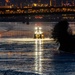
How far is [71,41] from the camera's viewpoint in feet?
135

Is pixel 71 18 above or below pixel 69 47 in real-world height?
below

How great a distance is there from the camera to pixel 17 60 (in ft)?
105

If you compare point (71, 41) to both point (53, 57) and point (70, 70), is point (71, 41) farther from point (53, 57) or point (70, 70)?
point (70, 70)

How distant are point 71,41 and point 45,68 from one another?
1410cm

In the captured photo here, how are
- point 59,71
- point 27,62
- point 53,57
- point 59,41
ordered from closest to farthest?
point 59,71 → point 27,62 → point 53,57 → point 59,41

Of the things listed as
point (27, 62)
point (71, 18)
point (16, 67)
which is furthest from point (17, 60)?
point (71, 18)

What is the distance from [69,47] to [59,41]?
3330 millimetres

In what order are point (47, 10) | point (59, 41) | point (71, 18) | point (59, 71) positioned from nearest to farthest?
point (59, 71), point (59, 41), point (47, 10), point (71, 18)

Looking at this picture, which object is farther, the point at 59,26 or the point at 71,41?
the point at 59,26

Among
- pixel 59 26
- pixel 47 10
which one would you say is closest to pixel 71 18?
pixel 47 10

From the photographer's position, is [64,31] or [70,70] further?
[64,31]

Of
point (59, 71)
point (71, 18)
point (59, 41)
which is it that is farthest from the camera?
point (71, 18)

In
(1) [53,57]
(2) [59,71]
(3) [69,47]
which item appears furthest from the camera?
(3) [69,47]

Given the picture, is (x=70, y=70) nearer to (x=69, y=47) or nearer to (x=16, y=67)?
(x=16, y=67)
